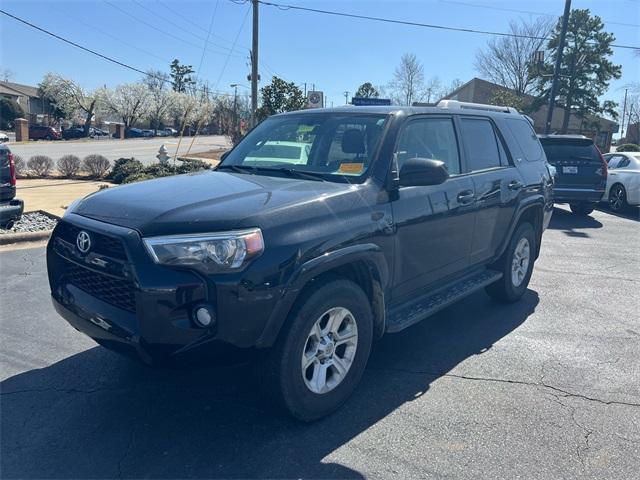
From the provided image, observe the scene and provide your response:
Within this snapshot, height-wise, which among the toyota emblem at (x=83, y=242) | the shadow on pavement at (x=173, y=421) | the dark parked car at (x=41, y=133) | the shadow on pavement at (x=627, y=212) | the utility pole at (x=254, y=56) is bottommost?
the shadow on pavement at (x=173, y=421)

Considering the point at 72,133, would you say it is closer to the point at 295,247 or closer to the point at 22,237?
the point at 22,237

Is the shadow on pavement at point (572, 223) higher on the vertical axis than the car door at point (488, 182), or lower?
lower

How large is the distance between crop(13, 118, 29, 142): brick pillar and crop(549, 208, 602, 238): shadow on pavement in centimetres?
4708

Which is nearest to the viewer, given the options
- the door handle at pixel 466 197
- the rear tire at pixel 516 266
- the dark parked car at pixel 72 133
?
the door handle at pixel 466 197

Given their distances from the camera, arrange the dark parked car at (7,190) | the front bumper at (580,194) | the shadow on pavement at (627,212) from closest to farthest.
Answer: the dark parked car at (7,190), the front bumper at (580,194), the shadow on pavement at (627,212)

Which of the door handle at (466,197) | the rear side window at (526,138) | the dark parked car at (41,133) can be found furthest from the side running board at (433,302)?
the dark parked car at (41,133)

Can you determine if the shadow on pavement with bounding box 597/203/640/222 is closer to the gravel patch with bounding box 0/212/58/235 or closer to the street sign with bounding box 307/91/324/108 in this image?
the street sign with bounding box 307/91/324/108

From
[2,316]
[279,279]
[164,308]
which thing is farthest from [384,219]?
[2,316]

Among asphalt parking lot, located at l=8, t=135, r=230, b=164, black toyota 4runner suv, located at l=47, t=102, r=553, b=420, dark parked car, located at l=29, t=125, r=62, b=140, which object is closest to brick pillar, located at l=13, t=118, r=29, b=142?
asphalt parking lot, located at l=8, t=135, r=230, b=164

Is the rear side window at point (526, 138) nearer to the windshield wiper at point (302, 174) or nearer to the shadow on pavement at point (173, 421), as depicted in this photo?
the shadow on pavement at point (173, 421)

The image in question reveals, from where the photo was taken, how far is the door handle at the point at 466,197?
4316mm

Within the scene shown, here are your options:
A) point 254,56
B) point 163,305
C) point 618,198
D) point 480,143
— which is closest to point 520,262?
point 480,143

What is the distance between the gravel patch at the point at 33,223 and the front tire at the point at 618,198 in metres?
12.6

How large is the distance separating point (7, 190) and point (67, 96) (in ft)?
250
